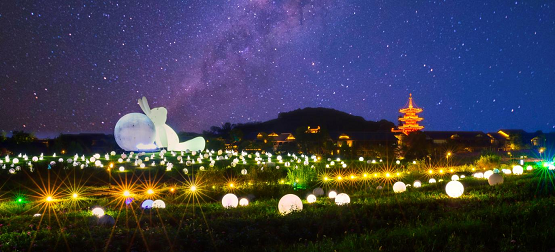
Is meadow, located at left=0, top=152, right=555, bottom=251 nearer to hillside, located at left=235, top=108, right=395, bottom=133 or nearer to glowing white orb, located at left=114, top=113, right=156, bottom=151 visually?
glowing white orb, located at left=114, top=113, right=156, bottom=151

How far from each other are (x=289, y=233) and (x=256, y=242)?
71cm

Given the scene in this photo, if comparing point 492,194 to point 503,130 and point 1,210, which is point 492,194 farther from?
point 503,130

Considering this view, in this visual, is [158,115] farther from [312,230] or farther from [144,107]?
[312,230]

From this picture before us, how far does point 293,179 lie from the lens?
14859 mm

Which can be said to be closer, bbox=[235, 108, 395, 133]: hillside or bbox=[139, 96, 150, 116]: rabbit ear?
bbox=[139, 96, 150, 116]: rabbit ear

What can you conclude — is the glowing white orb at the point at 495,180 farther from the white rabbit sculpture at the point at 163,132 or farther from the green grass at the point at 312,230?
the white rabbit sculpture at the point at 163,132

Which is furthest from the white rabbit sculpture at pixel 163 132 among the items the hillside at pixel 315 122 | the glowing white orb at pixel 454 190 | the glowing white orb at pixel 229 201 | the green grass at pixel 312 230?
the hillside at pixel 315 122

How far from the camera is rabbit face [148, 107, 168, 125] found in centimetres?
3775

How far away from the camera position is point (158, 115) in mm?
37938

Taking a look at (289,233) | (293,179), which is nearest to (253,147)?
(293,179)

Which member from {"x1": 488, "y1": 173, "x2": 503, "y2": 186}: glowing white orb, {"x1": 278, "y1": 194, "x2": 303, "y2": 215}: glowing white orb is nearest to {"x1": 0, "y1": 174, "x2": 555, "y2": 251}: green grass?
{"x1": 278, "y1": 194, "x2": 303, "y2": 215}: glowing white orb

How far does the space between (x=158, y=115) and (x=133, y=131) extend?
4348 millimetres

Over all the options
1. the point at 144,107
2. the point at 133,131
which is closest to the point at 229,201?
the point at 133,131

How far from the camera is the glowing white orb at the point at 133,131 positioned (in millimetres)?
33906
